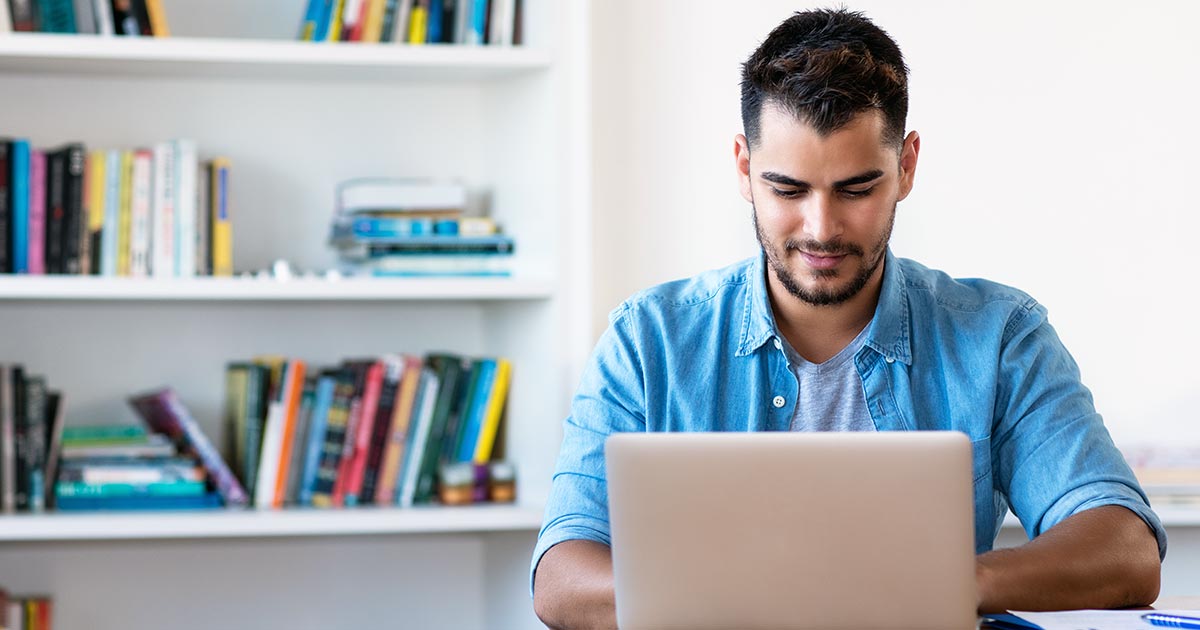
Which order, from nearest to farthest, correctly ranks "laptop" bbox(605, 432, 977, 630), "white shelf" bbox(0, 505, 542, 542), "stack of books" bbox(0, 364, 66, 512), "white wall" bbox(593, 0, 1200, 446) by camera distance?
1. "laptop" bbox(605, 432, 977, 630)
2. "white shelf" bbox(0, 505, 542, 542)
3. "stack of books" bbox(0, 364, 66, 512)
4. "white wall" bbox(593, 0, 1200, 446)

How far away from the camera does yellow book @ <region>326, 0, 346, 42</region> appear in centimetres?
236

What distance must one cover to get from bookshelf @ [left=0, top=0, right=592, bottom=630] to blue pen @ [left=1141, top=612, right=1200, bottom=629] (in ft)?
3.95

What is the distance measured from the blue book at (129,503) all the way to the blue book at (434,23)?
2.88 feet

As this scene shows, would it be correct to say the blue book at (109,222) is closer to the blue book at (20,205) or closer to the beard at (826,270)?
the blue book at (20,205)

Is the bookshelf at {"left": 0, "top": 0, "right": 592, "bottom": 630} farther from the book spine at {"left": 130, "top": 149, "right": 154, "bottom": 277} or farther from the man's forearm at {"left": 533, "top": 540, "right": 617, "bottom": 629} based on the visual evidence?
the man's forearm at {"left": 533, "top": 540, "right": 617, "bottom": 629}

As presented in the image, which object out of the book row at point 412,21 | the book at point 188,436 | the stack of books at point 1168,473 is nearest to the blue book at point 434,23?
the book row at point 412,21

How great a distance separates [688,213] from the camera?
8.12 ft

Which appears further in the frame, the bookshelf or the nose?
the bookshelf

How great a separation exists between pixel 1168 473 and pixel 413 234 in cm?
141

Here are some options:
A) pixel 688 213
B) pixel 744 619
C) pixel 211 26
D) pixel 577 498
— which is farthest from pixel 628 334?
pixel 211 26

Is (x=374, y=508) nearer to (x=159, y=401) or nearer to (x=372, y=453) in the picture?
(x=372, y=453)

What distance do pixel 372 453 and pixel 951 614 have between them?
150cm

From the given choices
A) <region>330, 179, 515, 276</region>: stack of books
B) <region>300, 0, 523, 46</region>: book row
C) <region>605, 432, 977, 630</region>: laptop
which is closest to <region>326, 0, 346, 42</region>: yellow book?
<region>300, 0, 523, 46</region>: book row

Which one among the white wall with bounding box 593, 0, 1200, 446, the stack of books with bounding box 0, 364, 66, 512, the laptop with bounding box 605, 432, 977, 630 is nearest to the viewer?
the laptop with bounding box 605, 432, 977, 630
